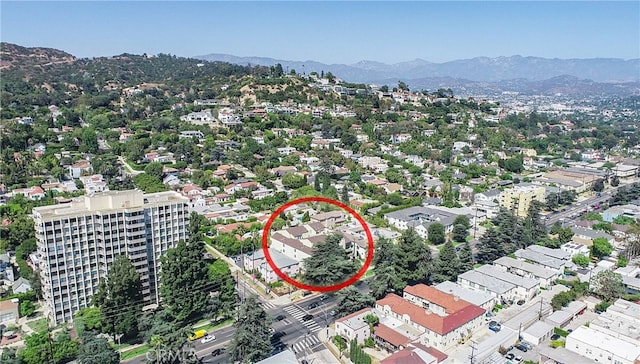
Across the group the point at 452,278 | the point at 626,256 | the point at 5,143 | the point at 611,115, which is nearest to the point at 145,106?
the point at 5,143

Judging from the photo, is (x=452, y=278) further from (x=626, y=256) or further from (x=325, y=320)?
(x=626, y=256)

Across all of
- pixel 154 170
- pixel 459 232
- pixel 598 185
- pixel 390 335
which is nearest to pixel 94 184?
pixel 154 170

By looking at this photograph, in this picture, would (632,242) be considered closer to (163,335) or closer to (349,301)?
(349,301)

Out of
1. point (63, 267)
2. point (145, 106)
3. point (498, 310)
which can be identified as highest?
point (145, 106)

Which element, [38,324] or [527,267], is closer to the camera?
[38,324]

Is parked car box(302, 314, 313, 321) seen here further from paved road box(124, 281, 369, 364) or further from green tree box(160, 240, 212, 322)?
green tree box(160, 240, 212, 322)

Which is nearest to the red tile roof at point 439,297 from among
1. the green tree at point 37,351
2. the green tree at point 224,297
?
the green tree at point 224,297
